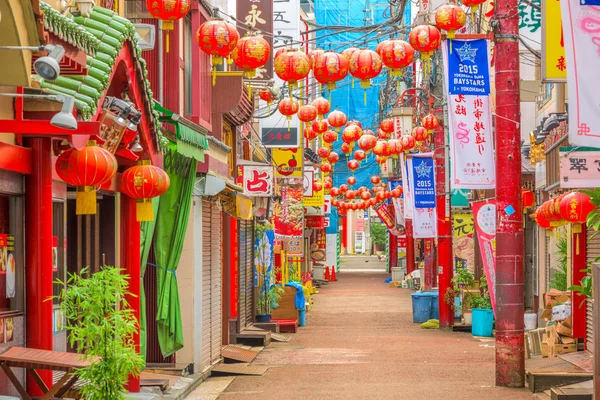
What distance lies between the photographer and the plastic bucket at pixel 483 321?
28.0 m

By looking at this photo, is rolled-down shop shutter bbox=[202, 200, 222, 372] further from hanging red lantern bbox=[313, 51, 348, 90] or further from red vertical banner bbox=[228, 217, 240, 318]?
hanging red lantern bbox=[313, 51, 348, 90]

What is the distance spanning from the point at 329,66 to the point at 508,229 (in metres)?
3.72

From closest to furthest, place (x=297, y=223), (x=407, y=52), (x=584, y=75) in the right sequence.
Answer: (x=584, y=75) < (x=407, y=52) < (x=297, y=223)

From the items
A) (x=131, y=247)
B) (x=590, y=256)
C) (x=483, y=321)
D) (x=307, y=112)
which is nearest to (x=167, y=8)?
(x=131, y=247)

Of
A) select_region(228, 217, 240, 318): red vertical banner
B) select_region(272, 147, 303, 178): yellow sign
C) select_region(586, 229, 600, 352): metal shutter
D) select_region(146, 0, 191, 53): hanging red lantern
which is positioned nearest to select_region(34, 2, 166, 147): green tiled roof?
select_region(146, 0, 191, 53): hanging red lantern

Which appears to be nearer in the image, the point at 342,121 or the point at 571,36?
the point at 571,36

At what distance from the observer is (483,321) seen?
2808 centimetres

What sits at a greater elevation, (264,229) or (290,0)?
(290,0)

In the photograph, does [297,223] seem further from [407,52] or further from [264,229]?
[407,52]

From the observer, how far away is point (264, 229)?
102 ft

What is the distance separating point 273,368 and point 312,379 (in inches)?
86.5

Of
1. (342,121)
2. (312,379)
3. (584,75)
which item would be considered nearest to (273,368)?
(312,379)

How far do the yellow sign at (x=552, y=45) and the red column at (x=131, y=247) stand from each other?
5.44 m

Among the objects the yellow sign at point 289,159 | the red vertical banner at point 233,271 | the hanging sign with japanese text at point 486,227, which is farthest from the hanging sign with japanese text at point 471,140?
the yellow sign at point 289,159
